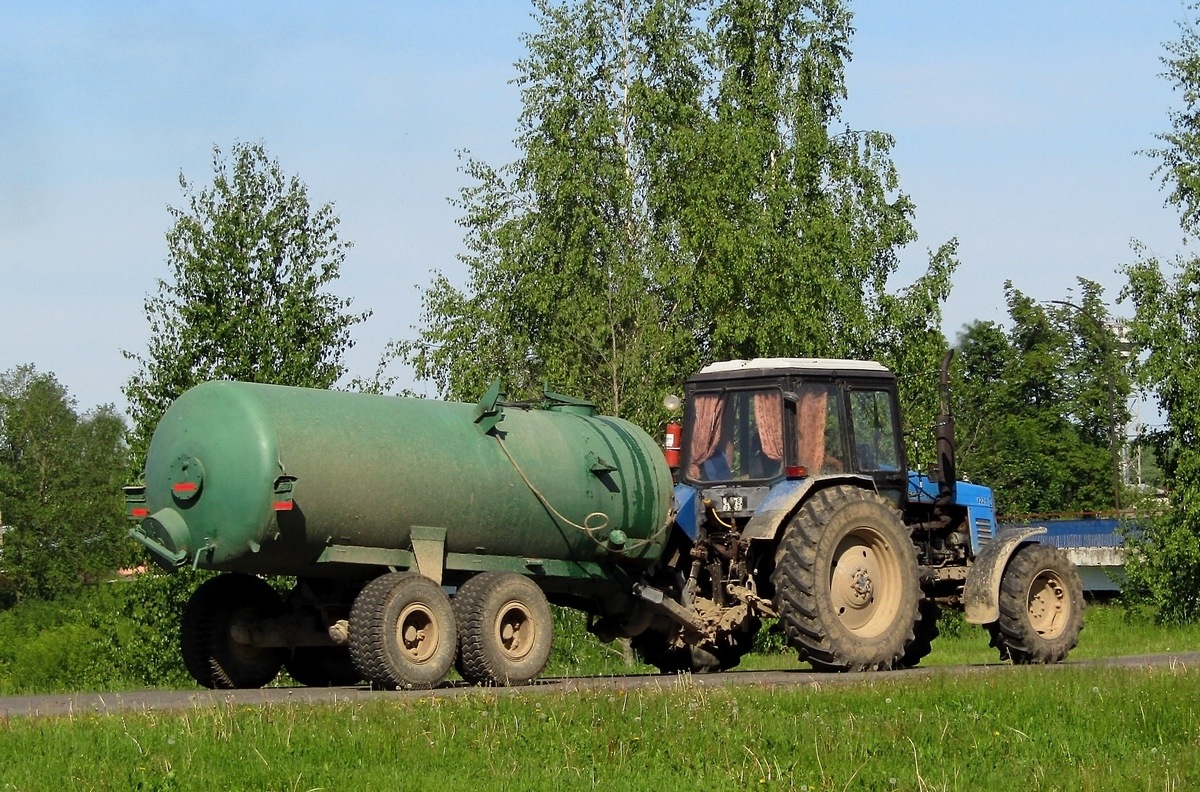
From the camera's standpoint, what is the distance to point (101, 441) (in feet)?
302

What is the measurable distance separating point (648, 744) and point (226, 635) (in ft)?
22.6

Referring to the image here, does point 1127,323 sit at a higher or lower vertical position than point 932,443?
higher

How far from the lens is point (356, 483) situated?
47.8ft

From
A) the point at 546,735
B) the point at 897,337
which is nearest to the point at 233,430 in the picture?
the point at 546,735

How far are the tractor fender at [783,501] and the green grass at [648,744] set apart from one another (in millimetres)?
3926

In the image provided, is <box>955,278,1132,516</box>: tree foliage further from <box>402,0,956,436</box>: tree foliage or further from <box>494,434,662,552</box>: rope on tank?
<box>494,434,662,552</box>: rope on tank

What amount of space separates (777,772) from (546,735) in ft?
5.43

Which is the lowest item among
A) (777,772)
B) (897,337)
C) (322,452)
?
(777,772)

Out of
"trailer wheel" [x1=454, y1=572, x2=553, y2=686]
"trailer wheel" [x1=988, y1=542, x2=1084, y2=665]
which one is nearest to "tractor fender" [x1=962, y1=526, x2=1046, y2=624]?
"trailer wheel" [x1=988, y1=542, x2=1084, y2=665]

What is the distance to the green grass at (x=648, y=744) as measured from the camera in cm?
859

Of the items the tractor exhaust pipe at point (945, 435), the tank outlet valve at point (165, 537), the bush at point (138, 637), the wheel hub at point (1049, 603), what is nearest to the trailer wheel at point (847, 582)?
the tractor exhaust pipe at point (945, 435)

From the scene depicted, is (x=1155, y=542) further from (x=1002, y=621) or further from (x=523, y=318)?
(x=1002, y=621)

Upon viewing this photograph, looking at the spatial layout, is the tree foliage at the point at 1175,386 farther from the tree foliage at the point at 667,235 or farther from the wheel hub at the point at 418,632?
the wheel hub at the point at 418,632

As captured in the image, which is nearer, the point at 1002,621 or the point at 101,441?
the point at 1002,621
